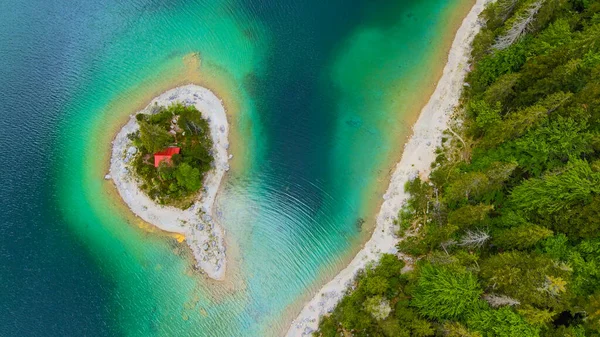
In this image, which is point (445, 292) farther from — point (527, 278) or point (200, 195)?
point (200, 195)

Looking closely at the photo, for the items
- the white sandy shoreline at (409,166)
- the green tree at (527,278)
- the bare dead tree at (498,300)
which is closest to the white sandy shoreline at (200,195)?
the white sandy shoreline at (409,166)

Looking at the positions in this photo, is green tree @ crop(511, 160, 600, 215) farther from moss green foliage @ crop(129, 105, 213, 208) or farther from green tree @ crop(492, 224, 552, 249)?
moss green foliage @ crop(129, 105, 213, 208)

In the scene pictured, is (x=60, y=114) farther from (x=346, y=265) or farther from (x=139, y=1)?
(x=346, y=265)

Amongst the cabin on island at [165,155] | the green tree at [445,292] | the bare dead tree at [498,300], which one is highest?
the cabin on island at [165,155]

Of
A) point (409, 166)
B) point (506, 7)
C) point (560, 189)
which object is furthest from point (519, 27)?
point (560, 189)

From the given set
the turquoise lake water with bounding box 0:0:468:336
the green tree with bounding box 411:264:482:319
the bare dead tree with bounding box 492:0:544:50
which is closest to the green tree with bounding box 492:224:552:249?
the green tree with bounding box 411:264:482:319

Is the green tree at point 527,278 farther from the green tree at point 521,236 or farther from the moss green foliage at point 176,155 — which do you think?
the moss green foliage at point 176,155
